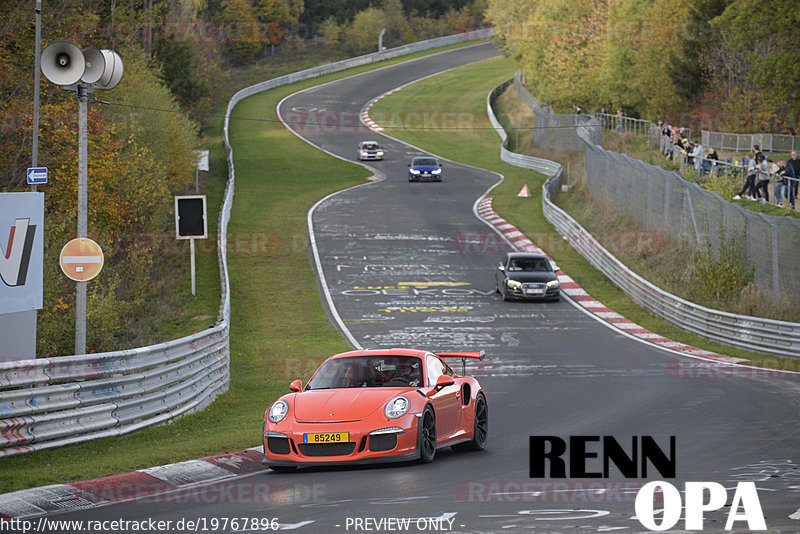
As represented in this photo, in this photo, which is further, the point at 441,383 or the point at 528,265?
the point at 528,265

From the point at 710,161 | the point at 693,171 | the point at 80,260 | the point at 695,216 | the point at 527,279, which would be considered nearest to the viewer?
the point at 80,260

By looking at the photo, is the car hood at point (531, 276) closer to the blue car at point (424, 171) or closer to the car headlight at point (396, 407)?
the car headlight at point (396, 407)

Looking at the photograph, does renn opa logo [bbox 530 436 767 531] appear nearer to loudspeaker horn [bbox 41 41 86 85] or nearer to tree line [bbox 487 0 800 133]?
loudspeaker horn [bbox 41 41 86 85]

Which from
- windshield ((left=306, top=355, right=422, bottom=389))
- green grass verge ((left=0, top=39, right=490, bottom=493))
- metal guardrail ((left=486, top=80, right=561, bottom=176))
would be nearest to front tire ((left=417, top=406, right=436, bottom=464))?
windshield ((left=306, top=355, right=422, bottom=389))

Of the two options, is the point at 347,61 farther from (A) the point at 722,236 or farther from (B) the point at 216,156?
(A) the point at 722,236

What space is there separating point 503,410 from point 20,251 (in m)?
7.76

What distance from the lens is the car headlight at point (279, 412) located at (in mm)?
11530

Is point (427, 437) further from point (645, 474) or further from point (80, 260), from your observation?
point (80, 260)

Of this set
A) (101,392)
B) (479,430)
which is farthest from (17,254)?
(479,430)

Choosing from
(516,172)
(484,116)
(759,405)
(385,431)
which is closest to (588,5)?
(484,116)

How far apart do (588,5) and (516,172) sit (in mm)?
18947

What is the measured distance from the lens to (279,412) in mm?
11602

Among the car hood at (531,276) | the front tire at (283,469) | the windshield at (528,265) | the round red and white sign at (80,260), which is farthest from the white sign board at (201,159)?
the front tire at (283,469)

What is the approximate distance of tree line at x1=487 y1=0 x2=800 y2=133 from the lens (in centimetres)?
4475
